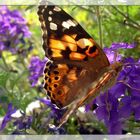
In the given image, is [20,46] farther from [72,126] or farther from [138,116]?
[138,116]

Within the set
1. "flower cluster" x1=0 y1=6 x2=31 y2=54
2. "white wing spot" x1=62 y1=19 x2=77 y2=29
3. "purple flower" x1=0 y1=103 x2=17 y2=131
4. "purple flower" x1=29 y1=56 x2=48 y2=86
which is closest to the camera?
"white wing spot" x1=62 y1=19 x2=77 y2=29

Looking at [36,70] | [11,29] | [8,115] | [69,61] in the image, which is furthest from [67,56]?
[11,29]

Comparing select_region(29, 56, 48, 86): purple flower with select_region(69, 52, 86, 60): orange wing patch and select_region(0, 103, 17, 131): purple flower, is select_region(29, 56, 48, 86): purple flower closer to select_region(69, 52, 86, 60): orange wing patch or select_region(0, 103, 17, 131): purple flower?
select_region(0, 103, 17, 131): purple flower

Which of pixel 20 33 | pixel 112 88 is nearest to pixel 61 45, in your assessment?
pixel 112 88

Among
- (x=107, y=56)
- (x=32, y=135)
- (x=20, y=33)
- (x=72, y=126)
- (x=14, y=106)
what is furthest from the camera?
(x=20, y=33)

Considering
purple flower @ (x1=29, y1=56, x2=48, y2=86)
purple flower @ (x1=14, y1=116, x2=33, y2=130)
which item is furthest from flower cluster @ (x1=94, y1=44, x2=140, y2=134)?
purple flower @ (x1=29, y1=56, x2=48, y2=86)
